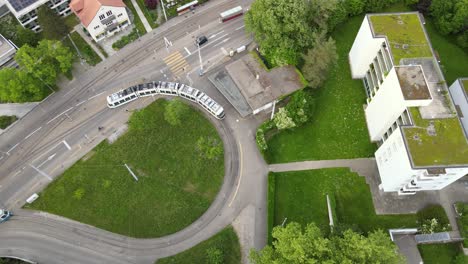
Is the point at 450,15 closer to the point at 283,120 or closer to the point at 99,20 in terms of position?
the point at 283,120

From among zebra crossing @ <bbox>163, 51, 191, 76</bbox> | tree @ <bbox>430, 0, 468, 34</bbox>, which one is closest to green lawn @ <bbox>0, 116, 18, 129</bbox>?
zebra crossing @ <bbox>163, 51, 191, 76</bbox>

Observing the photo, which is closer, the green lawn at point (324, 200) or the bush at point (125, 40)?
the green lawn at point (324, 200)

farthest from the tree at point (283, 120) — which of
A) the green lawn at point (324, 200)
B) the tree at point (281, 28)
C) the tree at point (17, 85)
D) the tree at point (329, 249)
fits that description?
the tree at point (17, 85)

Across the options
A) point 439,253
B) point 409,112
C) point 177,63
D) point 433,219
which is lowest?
point 439,253

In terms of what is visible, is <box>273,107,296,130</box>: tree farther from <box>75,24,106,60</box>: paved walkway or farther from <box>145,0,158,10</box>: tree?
<box>75,24,106,60</box>: paved walkway

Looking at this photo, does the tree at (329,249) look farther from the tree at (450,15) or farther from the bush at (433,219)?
the tree at (450,15)

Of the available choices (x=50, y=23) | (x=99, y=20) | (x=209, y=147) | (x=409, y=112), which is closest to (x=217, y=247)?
(x=209, y=147)
